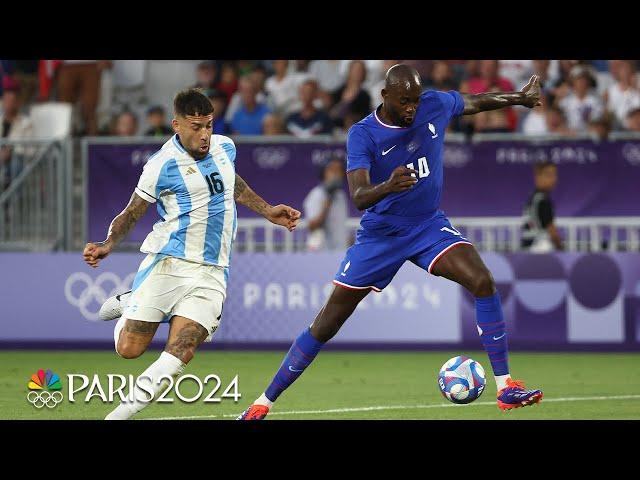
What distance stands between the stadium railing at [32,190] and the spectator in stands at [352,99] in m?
3.72

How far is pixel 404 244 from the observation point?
31.8 ft

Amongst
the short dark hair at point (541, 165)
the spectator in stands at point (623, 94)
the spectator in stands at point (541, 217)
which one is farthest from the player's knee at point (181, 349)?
the spectator in stands at point (623, 94)

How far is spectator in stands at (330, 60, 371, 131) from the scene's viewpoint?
58.9 feet

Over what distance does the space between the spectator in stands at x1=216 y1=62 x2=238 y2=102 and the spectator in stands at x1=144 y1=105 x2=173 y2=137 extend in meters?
1.28

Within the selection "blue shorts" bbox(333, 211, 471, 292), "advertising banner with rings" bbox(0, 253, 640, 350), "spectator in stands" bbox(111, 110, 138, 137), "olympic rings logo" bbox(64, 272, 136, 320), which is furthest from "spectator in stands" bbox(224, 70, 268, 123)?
"blue shorts" bbox(333, 211, 471, 292)

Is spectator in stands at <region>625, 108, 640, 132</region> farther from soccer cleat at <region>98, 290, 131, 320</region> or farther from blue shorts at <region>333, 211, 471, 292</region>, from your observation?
soccer cleat at <region>98, 290, 131, 320</region>

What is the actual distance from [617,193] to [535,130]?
2282 mm

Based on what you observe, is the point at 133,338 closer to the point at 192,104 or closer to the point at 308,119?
the point at 192,104

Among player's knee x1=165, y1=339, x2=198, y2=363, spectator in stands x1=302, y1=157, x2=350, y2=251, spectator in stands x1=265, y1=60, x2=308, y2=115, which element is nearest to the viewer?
player's knee x1=165, y1=339, x2=198, y2=363

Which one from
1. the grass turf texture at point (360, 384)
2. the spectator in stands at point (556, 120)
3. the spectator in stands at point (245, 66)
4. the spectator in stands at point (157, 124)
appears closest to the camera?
the grass turf texture at point (360, 384)

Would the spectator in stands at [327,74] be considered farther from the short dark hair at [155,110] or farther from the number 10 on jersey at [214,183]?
the number 10 on jersey at [214,183]

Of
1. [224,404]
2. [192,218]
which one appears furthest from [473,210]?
[192,218]

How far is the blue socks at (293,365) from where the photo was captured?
9.61 m

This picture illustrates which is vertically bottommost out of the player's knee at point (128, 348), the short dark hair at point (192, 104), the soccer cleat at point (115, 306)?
the player's knee at point (128, 348)
